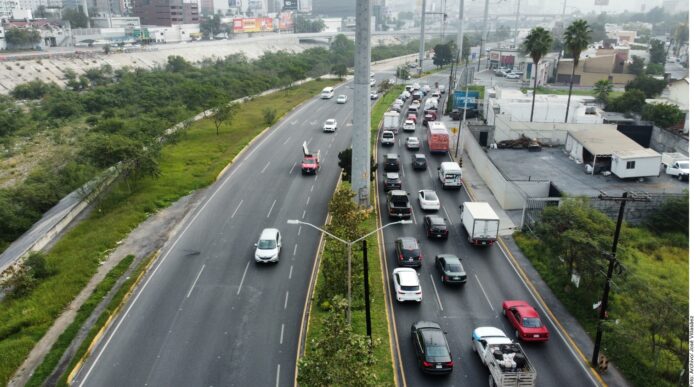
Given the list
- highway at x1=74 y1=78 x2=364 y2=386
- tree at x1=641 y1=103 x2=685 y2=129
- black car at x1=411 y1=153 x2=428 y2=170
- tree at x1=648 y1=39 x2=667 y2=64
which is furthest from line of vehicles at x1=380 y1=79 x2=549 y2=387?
tree at x1=648 y1=39 x2=667 y2=64

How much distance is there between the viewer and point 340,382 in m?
17.1

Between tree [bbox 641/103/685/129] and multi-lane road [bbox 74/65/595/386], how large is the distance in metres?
36.0

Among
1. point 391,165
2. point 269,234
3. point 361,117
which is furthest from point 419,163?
point 269,234

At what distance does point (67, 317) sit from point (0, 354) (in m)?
3.70

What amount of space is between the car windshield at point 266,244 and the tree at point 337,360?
15921 mm

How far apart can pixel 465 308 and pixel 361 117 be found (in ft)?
63.1

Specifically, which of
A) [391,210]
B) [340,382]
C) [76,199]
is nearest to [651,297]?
[340,382]

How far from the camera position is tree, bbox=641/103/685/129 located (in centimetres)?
6400

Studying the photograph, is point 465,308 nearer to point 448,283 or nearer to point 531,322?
point 448,283

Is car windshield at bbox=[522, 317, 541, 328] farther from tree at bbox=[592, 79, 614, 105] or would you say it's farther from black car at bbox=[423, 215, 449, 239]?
tree at bbox=[592, 79, 614, 105]

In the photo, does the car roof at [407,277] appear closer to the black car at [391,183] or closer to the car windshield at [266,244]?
the car windshield at [266,244]

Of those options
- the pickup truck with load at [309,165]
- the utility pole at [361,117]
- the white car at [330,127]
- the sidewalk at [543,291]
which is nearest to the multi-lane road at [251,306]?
the sidewalk at [543,291]

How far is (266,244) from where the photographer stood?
3425 centimetres

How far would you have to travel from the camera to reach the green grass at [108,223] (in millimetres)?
27561
